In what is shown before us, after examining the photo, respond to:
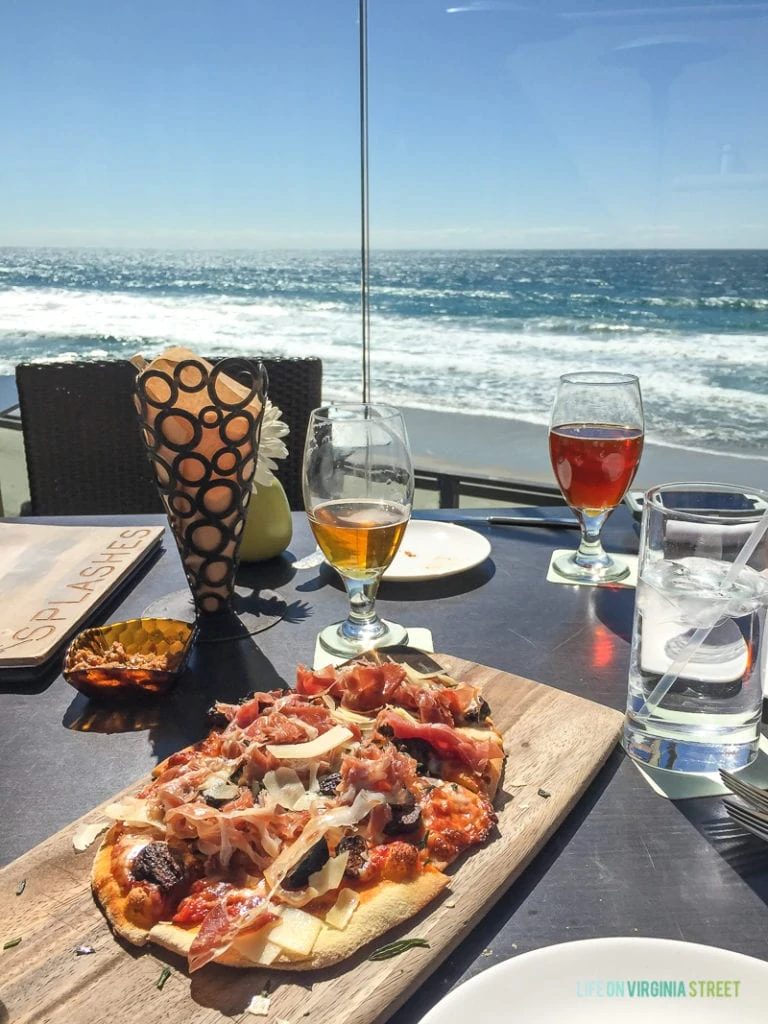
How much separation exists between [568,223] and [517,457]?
17.3 metres

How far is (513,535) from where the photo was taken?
157 cm

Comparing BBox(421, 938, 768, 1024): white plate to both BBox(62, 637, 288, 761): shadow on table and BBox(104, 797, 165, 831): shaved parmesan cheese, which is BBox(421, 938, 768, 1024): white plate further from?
BBox(62, 637, 288, 761): shadow on table

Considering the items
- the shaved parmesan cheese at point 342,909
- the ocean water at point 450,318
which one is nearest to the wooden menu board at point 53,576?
the shaved parmesan cheese at point 342,909

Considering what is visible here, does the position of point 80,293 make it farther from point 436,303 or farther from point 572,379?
point 572,379

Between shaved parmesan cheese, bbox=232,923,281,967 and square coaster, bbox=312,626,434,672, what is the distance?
47 cm

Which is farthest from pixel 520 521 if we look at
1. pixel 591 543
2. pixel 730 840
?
pixel 730 840

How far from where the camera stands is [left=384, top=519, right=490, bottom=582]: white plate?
134 cm

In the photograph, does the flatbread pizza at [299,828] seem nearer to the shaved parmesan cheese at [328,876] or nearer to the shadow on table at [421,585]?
the shaved parmesan cheese at [328,876]

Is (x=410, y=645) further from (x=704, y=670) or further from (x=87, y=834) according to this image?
(x=87, y=834)

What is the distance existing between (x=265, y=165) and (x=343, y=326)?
6.55 metres

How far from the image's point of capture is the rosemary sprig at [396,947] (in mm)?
579

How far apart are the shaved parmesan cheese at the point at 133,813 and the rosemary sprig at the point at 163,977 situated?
0.14m

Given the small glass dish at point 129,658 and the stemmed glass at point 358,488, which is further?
the stemmed glass at point 358,488

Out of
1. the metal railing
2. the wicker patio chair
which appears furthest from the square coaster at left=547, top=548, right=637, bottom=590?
the metal railing
